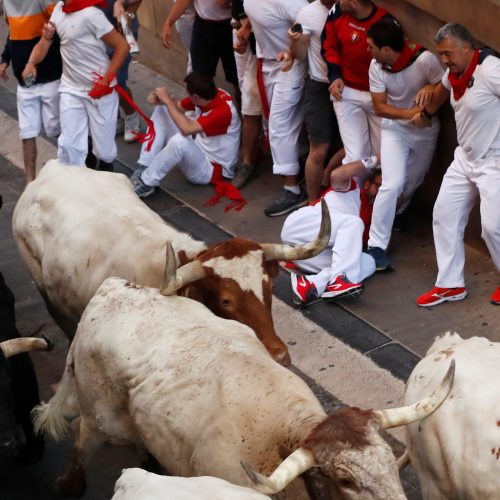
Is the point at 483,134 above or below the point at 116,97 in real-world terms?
above

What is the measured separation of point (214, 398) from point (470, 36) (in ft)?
12.6

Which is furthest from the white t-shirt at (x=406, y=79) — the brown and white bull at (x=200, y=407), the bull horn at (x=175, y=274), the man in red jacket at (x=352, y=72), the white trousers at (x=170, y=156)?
the brown and white bull at (x=200, y=407)

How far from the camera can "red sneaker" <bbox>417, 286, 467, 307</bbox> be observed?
9133 millimetres

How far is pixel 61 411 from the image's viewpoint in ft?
23.8

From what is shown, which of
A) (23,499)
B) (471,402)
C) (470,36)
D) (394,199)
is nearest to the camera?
(471,402)

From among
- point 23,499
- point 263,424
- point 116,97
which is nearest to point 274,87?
point 116,97

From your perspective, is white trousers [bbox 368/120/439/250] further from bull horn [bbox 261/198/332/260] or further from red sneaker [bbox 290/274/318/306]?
bull horn [bbox 261/198/332/260]

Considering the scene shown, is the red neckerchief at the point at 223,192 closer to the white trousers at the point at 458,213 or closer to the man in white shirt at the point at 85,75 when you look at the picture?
the man in white shirt at the point at 85,75

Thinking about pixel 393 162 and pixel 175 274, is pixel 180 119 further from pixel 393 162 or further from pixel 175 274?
pixel 175 274

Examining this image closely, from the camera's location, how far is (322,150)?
10.4 meters

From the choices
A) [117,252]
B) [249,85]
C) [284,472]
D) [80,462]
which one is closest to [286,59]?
[249,85]

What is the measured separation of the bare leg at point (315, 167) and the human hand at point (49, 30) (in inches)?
99.8

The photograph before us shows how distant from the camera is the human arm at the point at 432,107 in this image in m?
9.17

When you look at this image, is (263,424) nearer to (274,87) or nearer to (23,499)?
(23,499)
